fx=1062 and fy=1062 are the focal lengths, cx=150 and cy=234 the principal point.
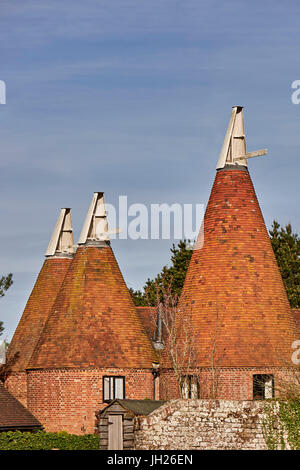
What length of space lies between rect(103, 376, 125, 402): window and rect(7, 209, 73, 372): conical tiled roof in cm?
508

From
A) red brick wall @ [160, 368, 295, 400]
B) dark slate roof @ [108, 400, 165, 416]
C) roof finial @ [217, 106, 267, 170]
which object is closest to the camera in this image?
dark slate roof @ [108, 400, 165, 416]

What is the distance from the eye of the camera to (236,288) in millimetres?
35875

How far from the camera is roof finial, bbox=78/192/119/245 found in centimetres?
3888

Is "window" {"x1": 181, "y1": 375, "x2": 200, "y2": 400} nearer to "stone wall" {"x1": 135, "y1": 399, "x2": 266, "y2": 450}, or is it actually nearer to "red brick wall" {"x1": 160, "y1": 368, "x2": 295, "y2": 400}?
"red brick wall" {"x1": 160, "y1": 368, "x2": 295, "y2": 400}

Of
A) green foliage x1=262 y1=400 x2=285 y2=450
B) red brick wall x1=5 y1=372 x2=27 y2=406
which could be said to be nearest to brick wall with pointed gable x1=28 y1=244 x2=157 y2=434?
red brick wall x1=5 y1=372 x2=27 y2=406

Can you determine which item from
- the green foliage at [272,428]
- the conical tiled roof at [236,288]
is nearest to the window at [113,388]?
the conical tiled roof at [236,288]

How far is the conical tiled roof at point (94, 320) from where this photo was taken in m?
36.2

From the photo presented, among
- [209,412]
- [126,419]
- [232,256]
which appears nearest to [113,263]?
[232,256]

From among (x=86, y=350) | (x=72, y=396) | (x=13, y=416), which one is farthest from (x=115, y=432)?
(x=13, y=416)

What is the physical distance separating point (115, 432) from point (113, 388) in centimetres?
455

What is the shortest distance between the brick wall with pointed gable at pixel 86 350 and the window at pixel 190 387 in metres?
1.50

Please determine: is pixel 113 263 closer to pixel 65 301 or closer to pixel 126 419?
pixel 65 301

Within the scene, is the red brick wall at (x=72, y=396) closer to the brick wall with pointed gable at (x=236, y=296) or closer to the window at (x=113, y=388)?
the window at (x=113, y=388)

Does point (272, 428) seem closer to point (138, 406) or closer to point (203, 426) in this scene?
point (203, 426)
